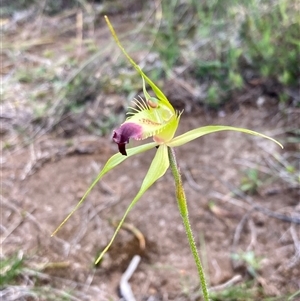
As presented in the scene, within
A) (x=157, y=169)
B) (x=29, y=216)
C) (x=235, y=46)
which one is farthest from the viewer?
(x=235, y=46)

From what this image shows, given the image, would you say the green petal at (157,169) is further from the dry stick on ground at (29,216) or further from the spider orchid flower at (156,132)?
the dry stick on ground at (29,216)

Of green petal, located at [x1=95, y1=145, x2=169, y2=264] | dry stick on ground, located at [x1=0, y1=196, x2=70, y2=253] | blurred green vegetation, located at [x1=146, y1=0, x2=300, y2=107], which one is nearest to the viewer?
green petal, located at [x1=95, y1=145, x2=169, y2=264]

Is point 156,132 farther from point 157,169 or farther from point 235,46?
point 235,46

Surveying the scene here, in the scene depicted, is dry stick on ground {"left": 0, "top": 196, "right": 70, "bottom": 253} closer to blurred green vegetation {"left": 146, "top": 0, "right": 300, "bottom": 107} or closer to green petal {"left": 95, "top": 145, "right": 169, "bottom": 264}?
green petal {"left": 95, "top": 145, "right": 169, "bottom": 264}

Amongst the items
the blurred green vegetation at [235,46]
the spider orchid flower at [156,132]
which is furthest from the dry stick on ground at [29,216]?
the blurred green vegetation at [235,46]

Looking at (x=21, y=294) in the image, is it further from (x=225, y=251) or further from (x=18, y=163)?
(x=18, y=163)

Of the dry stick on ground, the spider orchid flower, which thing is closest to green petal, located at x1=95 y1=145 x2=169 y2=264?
the spider orchid flower

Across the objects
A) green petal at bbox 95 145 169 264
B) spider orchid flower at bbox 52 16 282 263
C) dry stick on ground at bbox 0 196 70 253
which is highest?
spider orchid flower at bbox 52 16 282 263

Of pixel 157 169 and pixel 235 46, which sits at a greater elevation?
pixel 157 169

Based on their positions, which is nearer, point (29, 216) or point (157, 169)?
point (157, 169)

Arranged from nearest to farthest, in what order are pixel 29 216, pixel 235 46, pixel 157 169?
pixel 157 169, pixel 29 216, pixel 235 46

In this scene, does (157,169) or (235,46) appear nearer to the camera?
(157,169)

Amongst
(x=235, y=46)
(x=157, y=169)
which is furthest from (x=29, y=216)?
(x=235, y=46)
